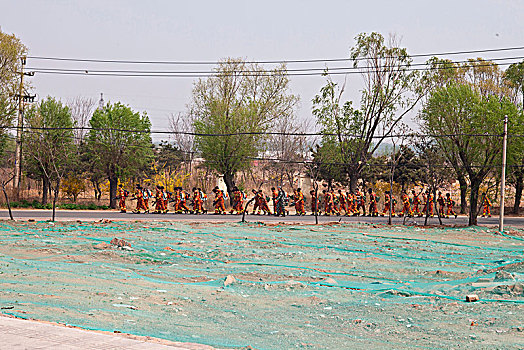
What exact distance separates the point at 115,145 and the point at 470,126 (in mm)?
A: 23101

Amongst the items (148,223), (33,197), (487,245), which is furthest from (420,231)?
(33,197)

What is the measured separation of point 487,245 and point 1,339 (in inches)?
672

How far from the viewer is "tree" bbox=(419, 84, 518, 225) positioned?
30156 millimetres

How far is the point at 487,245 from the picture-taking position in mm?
19719

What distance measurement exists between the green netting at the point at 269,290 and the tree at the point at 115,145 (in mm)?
21548

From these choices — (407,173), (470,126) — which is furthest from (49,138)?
(407,173)

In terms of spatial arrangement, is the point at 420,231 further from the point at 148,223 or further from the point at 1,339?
the point at 1,339

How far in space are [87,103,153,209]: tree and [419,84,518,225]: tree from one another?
63.5 feet

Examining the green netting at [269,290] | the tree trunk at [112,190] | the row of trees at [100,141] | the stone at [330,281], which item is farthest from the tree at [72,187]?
the stone at [330,281]

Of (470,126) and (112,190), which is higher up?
(470,126)

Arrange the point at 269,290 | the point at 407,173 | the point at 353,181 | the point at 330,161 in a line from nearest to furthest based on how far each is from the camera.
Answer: the point at 269,290, the point at 353,181, the point at 330,161, the point at 407,173

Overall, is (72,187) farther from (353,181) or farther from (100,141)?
(353,181)

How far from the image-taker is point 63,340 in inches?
239

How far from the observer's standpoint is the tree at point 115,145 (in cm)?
4041
